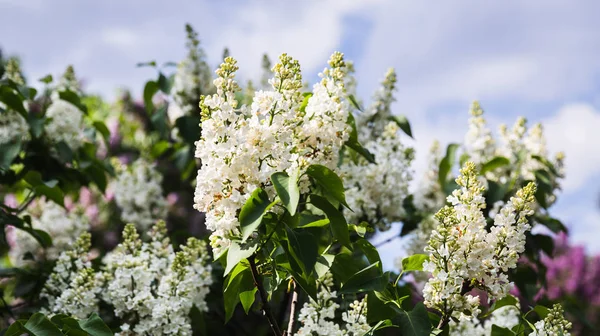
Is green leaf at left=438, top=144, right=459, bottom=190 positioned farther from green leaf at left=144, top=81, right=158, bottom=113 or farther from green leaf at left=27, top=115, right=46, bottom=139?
green leaf at left=27, top=115, right=46, bottom=139

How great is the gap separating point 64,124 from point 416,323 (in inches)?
99.2

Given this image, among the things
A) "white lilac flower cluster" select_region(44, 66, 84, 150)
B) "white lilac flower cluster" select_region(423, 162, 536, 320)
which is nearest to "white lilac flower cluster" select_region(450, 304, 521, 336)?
"white lilac flower cluster" select_region(423, 162, 536, 320)

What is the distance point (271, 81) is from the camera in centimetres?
194

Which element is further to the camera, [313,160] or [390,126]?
[390,126]

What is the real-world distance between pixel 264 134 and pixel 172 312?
0.99 meters

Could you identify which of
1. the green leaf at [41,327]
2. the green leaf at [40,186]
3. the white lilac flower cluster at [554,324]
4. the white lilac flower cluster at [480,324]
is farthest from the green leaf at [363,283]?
the green leaf at [40,186]

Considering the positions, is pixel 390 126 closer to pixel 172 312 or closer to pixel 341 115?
pixel 341 115

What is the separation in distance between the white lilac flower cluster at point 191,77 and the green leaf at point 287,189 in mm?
2614

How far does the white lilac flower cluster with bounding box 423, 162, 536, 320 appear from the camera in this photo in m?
1.88

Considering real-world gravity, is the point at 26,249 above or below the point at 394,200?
above

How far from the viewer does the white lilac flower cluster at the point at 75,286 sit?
8.78ft

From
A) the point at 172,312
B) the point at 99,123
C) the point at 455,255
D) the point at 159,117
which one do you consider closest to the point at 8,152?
the point at 99,123

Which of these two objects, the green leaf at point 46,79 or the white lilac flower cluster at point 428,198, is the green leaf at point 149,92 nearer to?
the green leaf at point 46,79

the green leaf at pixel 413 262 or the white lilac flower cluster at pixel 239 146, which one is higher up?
the white lilac flower cluster at pixel 239 146
